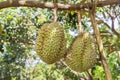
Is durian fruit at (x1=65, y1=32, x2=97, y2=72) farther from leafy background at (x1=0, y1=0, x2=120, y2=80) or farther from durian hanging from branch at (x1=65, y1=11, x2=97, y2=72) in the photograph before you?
leafy background at (x1=0, y1=0, x2=120, y2=80)

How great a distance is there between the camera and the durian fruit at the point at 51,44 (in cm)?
121

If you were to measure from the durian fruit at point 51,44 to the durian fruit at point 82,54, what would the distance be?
1.6 inches

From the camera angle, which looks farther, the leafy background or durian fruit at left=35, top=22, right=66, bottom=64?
the leafy background

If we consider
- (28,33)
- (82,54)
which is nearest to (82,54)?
(82,54)

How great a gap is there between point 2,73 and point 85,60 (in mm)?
8283

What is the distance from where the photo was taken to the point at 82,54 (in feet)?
3.99

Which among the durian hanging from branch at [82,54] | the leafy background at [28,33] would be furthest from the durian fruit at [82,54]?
the leafy background at [28,33]

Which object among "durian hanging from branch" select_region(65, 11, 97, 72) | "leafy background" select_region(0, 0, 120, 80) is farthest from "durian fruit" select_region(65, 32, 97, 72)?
"leafy background" select_region(0, 0, 120, 80)

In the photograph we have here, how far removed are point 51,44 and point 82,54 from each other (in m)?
0.13

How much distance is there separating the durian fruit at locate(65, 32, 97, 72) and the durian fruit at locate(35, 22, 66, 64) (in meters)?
0.04

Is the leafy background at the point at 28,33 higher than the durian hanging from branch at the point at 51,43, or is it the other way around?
the durian hanging from branch at the point at 51,43

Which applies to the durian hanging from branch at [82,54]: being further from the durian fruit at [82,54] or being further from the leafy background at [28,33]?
the leafy background at [28,33]

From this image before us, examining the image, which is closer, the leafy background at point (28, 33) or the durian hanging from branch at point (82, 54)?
the durian hanging from branch at point (82, 54)

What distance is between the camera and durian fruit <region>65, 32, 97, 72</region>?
1.20m
